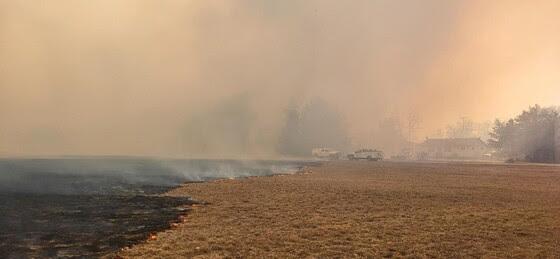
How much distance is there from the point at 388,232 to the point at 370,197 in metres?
17.0

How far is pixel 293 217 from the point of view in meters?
29.2

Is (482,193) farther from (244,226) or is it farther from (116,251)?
(116,251)

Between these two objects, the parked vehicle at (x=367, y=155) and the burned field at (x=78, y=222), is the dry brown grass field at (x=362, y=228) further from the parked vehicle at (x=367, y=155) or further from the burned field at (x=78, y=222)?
the parked vehicle at (x=367, y=155)

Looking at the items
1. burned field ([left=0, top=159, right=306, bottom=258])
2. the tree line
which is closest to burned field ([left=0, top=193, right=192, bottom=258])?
burned field ([left=0, top=159, right=306, bottom=258])

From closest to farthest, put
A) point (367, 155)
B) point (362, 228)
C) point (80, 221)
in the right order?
1. point (362, 228)
2. point (80, 221)
3. point (367, 155)

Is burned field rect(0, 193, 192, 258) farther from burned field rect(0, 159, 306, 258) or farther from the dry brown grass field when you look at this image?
the dry brown grass field

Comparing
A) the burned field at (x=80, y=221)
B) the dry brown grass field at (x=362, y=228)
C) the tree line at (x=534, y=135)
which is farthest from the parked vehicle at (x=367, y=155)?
the burned field at (x=80, y=221)

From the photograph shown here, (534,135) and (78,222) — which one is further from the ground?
(534,135)

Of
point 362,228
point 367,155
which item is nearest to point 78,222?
point 362,228

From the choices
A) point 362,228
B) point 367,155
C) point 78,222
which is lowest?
point 78,222

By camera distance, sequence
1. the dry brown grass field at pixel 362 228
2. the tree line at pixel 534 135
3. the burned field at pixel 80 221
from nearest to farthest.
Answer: the dry brown grass field at pixel 362 228 < the burned field at pixel 80 221 < the tree line at pixel 534 135

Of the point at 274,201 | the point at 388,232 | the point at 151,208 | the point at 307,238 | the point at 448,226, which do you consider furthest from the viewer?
the point at 274,201

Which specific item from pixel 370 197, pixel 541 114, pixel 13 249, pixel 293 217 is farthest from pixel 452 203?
pixel 541 114

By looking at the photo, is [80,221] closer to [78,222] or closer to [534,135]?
[78,222]
